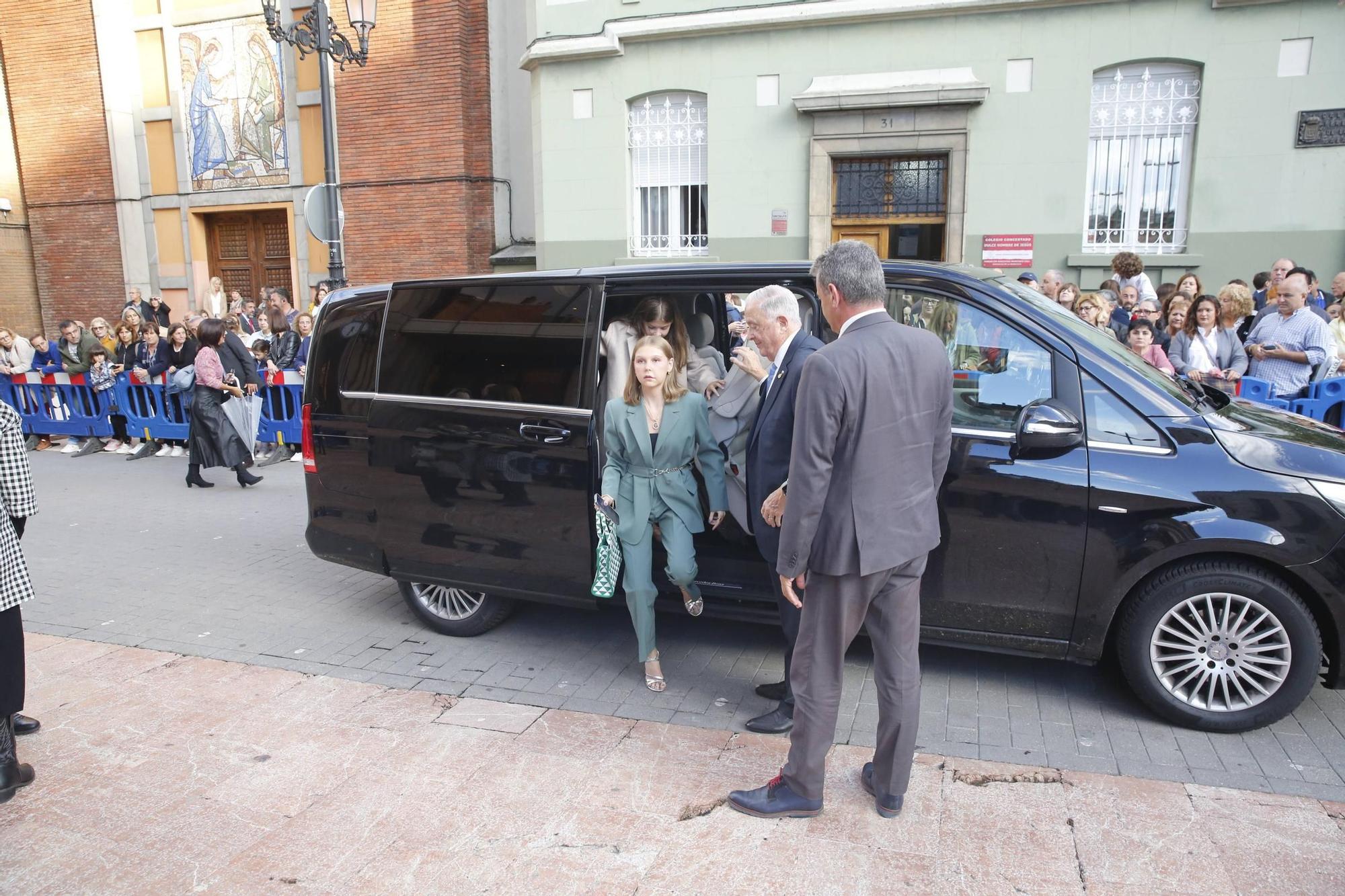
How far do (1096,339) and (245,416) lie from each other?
815 cm

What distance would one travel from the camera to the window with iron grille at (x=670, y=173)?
13.5 metres

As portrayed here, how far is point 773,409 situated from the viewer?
3533 mm

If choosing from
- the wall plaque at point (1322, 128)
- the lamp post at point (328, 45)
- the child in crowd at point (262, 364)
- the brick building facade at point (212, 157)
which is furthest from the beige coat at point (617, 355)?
the brick building facade at point (212, 157)

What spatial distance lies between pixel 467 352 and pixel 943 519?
2.51 meters

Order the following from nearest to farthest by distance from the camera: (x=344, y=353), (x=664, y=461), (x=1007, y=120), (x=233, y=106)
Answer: (x=664, y=461), (x=344, y=353), (x=1007, y=120), (x=233, y=106)

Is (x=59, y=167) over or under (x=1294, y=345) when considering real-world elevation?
over

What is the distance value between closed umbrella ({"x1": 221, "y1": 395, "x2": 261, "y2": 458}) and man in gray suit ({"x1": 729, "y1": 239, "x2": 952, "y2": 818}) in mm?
7622

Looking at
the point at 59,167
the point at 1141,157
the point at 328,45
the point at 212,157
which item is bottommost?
the point at 1141,157

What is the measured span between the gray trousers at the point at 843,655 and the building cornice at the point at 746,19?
10972 millimetres

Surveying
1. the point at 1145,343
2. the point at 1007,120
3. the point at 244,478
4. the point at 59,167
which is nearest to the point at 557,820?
the point at 1145,343

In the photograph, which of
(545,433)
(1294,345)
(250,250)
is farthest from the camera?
(250,250)

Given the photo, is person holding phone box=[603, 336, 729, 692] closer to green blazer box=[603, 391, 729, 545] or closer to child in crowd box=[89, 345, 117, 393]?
green blazer box=[603, 391, 729, 545]

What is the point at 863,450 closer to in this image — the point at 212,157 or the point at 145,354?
the point at 145,354

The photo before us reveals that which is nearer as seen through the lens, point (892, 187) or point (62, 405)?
point (62, 405)
